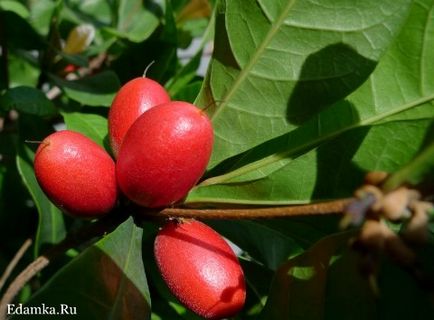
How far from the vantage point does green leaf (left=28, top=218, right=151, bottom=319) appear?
42.2 inches

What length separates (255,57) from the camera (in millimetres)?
1220

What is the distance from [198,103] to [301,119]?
0.65 ft

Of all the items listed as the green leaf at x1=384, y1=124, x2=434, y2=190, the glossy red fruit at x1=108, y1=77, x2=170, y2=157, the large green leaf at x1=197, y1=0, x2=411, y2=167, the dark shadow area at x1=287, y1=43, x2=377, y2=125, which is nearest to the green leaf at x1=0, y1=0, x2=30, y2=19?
the glossy red fruit at x1=108, y1=77, x2=170, y2=157

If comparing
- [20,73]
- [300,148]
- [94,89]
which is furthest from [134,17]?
[300,148]

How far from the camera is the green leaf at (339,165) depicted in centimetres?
109

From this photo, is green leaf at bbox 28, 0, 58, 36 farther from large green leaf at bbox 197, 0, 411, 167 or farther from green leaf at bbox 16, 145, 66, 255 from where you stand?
large green leaf at bbox 197, 0, 411, 167

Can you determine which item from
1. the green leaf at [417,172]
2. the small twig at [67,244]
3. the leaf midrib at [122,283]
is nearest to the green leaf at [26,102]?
the small twig at [67,244]

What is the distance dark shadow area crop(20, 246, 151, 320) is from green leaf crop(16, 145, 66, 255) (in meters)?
0.54

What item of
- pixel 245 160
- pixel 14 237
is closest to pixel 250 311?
pixel 245 160

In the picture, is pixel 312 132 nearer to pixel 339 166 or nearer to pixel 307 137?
pixel 307 137

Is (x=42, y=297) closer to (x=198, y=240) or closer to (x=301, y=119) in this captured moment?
(x=198, y=240)

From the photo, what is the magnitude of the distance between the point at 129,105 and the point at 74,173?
0.18 metres

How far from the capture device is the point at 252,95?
1229mm

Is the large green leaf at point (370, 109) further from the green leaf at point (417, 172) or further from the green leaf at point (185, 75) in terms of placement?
the green leaf at point (185, 75)
